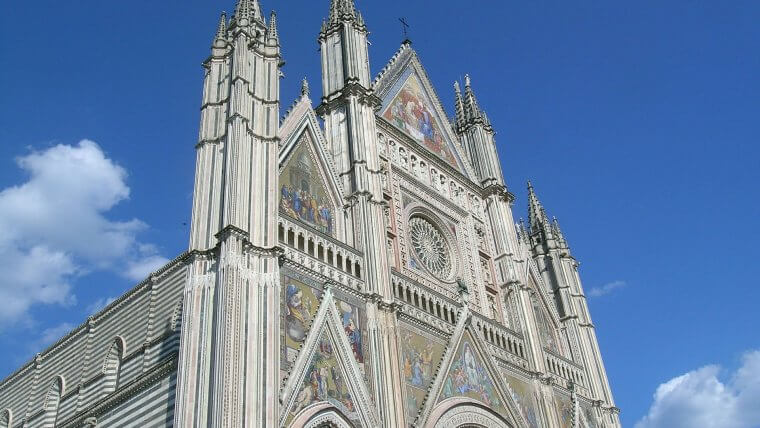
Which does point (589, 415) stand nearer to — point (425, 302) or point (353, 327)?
point (425, 302)

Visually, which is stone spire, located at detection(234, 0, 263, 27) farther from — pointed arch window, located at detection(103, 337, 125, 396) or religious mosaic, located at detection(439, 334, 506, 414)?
religious mosaic, located at detection(439, 334, 506, 414)

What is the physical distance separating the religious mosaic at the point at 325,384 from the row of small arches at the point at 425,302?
4362 mm

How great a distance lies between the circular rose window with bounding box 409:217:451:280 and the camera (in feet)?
86.1

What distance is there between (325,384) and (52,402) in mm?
12349

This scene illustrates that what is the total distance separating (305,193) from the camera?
72.9 feet

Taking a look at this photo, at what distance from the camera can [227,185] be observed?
19062 millimetres

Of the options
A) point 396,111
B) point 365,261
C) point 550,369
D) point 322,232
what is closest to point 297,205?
point 322,232

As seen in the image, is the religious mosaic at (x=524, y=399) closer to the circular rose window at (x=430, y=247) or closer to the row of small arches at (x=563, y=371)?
the row of small arches at (x=563, y=371)

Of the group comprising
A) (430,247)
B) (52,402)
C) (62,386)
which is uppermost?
(430,247)

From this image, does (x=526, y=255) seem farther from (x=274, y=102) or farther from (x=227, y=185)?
(x=227, y=185)

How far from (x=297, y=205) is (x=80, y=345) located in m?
10.1

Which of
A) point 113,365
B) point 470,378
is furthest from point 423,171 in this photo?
point 113,365

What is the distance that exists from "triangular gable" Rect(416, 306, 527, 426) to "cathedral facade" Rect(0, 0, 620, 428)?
0.07m

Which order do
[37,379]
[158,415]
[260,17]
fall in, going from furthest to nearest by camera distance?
[37,379] < [260,17] < [158,415]
